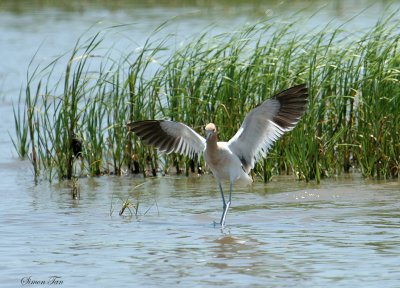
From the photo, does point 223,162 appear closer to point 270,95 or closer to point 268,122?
point 268,122

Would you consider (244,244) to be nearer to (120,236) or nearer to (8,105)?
(120,236)

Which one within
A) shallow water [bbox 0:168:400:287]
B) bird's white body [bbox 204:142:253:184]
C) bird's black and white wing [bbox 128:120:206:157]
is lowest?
shallow water [bbox 0:168:400:287]

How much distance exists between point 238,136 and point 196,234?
1.28 m

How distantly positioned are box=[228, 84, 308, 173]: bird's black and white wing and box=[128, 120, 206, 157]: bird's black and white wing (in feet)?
1.33

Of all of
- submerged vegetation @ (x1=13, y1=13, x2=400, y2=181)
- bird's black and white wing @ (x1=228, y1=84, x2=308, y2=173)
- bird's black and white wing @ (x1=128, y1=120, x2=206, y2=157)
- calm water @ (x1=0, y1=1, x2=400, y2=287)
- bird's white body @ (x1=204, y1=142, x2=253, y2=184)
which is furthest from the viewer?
submerged vegetation @ (x1=13, y1=13, x2=400, y2=181)

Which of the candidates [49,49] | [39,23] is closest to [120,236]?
[49,49]

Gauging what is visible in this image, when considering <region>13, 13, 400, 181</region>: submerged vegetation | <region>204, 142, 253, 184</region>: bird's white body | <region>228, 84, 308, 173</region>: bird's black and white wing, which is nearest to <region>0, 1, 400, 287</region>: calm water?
<region>13, 13, 400, 181</region>: submerged vegetation

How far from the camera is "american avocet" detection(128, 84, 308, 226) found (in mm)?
9812

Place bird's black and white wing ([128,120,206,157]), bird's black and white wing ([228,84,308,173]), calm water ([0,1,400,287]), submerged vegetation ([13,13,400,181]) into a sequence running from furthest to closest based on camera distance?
submerged vegetation ([13,13,400,181])
bird's black and white wing ([128,120,206,157])
bird's black and white wing ([228,84,308,173])
calm water ([0,1,400,287])

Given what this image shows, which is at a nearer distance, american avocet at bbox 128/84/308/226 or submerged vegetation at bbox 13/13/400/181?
american avocet at bbox 128/84/308/226

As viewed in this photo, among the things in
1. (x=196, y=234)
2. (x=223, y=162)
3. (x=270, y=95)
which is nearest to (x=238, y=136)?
(x=223, y=162)

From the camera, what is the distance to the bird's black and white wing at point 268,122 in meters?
9.77

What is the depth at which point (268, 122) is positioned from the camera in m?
9.99

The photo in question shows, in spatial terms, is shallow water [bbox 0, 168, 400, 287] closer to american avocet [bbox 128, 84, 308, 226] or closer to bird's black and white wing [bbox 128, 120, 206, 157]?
american avocet [bbox 128, 84, 308, 226]
